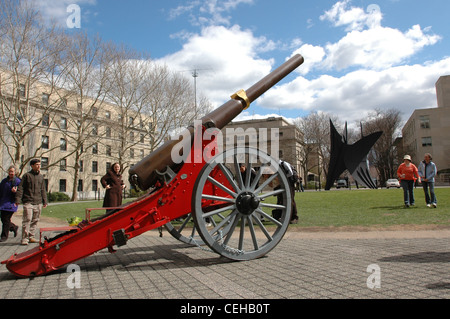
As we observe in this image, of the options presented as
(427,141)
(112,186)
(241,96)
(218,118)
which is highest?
(427,141)

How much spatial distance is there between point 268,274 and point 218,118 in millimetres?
2382

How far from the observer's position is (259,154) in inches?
192

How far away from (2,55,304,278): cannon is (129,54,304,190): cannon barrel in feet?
0.04

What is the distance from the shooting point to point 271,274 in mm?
4035

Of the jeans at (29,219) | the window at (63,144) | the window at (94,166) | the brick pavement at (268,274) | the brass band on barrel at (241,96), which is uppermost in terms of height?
the window at (63,144)

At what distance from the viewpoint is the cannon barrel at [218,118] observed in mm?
4734

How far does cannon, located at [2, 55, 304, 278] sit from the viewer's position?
425cm

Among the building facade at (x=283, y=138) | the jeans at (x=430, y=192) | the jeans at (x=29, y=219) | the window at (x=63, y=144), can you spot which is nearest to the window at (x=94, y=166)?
the window at (x=63, y=144)

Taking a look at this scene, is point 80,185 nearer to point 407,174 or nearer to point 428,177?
point 407,174

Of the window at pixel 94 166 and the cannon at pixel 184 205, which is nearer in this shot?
the cannon at pixel 184 205

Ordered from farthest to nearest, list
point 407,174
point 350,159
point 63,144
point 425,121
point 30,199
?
point 425,121 < point 63,144 < point 350,159 < point 407,174 < point 30,199

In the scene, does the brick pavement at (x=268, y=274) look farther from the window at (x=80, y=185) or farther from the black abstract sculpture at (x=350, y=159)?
the window at (x=80, y=185)

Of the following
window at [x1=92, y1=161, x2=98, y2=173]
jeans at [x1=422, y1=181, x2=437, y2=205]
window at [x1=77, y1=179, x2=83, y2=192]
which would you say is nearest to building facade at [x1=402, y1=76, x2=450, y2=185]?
window at [x1=92, y1=161, x2=98, y2=173]

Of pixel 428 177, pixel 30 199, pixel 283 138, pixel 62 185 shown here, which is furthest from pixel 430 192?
pixel 283 138
